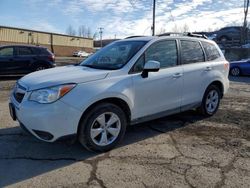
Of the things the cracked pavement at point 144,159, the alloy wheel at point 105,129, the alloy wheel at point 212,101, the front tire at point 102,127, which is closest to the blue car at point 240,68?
the alloy wheel at point 212,101

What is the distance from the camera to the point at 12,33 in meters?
50.6

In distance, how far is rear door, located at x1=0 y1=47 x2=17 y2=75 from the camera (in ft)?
44.9

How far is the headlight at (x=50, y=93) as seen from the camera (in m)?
4.14

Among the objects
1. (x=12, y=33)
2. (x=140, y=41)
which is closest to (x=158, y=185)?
(x=140, y=41)

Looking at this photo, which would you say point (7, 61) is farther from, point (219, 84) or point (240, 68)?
point (240, 68)

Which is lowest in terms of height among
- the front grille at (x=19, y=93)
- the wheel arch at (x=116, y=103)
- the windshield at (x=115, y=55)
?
the wheel arch at (x=116, y=103)

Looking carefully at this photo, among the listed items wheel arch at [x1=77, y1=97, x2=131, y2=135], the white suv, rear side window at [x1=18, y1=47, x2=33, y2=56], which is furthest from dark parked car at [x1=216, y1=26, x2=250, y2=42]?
wheel arch at [x1=77, y1=97, x2=131, y2=135]

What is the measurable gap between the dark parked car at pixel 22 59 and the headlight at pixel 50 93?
34.2ft

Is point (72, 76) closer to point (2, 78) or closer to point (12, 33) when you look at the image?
point (2, 78)

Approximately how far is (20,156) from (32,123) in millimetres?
676

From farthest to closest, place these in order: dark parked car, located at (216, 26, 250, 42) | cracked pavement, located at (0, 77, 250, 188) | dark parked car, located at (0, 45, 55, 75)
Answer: dark parked car, located at (216, 26, 250, 42)
dark parked car, located at (0, 45, 55, 75)
cracked pavement, located at (0, 77, 250, 188)

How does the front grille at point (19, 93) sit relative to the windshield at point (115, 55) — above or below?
below

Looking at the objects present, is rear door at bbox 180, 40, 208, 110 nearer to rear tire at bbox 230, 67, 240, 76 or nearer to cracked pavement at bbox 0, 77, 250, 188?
cracked pavement at bbox 0, 77, 250, 188

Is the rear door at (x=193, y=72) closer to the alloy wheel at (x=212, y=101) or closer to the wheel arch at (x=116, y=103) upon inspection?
the alloy wheel at (x=212, y=101)
